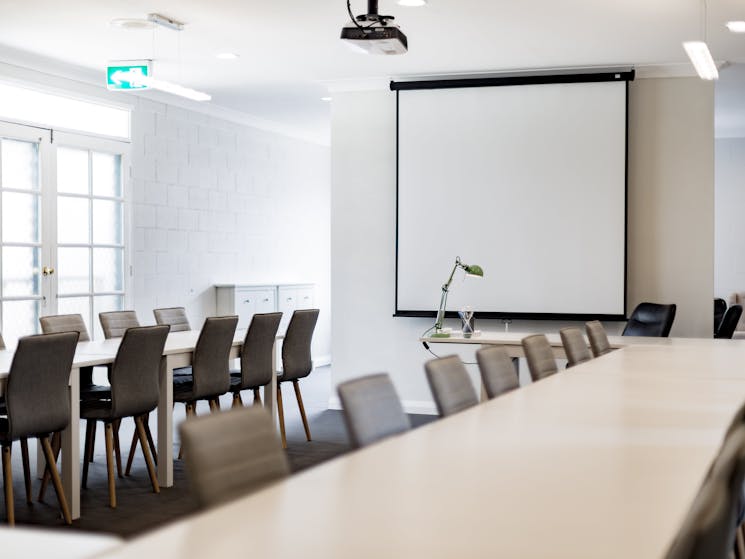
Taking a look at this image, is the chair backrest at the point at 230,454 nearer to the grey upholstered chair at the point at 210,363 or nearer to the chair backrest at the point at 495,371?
the chair backrest at the point at 495,371

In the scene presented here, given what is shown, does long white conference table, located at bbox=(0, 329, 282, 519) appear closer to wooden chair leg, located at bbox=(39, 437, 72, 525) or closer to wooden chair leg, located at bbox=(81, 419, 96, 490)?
wooden chair leg, located at bbox=(39, 437, 72, 525)

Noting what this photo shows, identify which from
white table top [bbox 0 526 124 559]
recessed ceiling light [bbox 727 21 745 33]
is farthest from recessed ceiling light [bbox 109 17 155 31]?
white table top [bbox 0 526 124 559]

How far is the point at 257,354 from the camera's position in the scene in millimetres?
5977

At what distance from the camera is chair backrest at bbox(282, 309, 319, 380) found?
6344 mm

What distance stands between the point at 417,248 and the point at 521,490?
5.89 m

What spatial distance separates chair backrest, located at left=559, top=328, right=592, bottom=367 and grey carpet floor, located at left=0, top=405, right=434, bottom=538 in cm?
175

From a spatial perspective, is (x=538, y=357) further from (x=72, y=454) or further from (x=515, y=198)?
(x=515, y=198)

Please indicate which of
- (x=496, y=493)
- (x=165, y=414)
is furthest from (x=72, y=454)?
(x=496, y=493)

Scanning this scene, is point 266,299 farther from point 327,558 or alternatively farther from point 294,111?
point 327,558

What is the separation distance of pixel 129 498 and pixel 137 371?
26.9 inches

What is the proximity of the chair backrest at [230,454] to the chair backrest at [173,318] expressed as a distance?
15.7ft

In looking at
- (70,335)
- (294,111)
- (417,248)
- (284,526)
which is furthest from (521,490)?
(294,111)

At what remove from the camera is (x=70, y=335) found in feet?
13.9

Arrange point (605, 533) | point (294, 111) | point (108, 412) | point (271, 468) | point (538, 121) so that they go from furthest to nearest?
point (294, 111)
point (538, 121)
point (108, 412)
point (271, 468)
point (605, 533)
